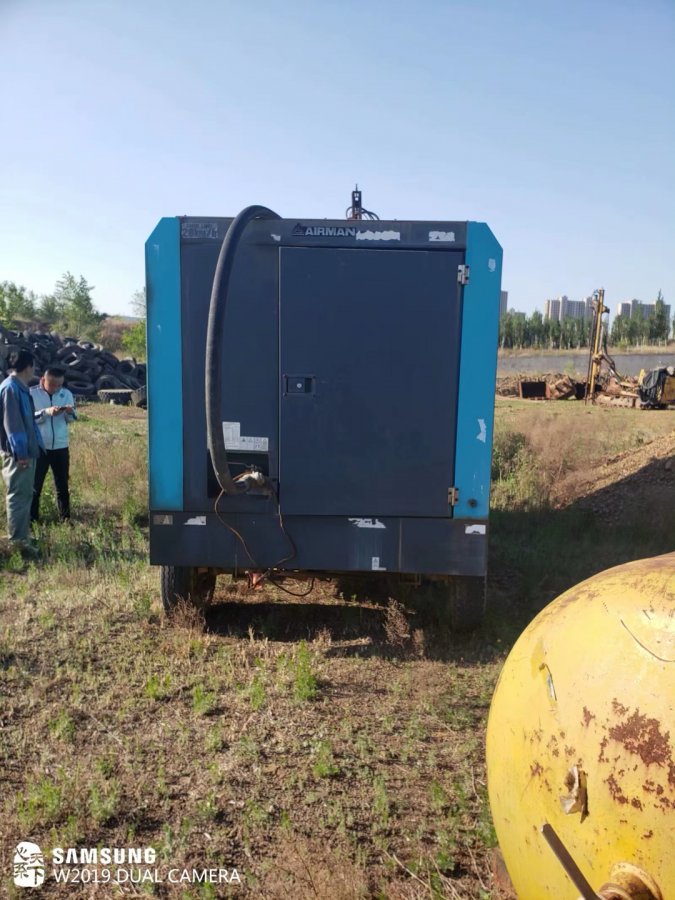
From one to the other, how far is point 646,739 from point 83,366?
2385cm

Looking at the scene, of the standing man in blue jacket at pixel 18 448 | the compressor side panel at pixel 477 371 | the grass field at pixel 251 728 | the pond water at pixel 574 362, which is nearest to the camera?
the grass field at pixel 251 728

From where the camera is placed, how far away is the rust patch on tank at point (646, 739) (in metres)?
1.62

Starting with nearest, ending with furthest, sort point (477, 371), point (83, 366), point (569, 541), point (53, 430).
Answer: point (477, 371), point (53, 430), point (569, 541), point (83, 366)

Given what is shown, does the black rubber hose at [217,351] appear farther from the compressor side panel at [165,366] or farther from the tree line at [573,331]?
the tree line at [573,331]

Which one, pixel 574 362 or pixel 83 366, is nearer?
pixel 83 366

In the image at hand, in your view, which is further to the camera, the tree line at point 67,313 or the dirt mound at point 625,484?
the tree line at point 67,313

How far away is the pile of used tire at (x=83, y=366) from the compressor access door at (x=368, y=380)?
54.2ft

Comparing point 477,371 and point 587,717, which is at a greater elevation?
point 477,371

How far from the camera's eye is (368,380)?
450 centimetres

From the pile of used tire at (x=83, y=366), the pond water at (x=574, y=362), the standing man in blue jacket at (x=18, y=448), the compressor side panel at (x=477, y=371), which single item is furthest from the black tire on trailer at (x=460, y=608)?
the pond water at (x=574, y=362)

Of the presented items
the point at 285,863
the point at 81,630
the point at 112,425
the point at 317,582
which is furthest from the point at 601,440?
the point at 285,863

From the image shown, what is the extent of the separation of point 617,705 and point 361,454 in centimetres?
292

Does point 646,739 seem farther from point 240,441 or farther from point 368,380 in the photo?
point 240,441

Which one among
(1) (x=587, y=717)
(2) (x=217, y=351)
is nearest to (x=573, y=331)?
(2) (x=217, y=351)
